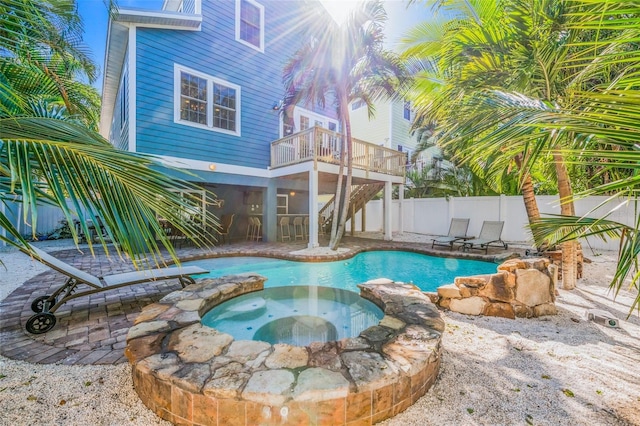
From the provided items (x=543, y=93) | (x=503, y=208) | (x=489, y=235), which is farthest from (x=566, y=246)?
(x=503, y=208)

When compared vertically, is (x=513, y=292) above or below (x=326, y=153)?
below

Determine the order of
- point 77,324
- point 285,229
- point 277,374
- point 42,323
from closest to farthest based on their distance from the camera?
point 277,374, point 42,323, point 77,324, point 285,229

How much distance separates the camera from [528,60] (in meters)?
3.57

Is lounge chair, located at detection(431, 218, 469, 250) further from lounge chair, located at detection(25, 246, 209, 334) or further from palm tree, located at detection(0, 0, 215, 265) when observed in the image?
palm tree, located at detection(0, 0, 215, 265)

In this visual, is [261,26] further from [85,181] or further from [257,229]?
[85,181]

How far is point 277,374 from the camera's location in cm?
188

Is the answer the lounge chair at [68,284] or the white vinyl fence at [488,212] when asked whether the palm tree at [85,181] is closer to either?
the lounge chair at [68,284]

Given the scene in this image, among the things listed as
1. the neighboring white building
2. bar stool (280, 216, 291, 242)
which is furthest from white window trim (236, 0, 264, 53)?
the neighboring white building

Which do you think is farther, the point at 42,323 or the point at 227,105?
the point at 227,105

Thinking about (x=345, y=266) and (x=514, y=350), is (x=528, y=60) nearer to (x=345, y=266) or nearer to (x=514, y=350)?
(x=514, y=350)

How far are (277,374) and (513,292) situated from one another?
3417 mm

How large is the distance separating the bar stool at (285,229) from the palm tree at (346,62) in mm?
2871

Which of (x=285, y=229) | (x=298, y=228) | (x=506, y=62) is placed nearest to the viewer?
(x=506, y=62)

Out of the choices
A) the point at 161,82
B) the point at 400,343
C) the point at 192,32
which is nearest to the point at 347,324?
the point at 400,343
